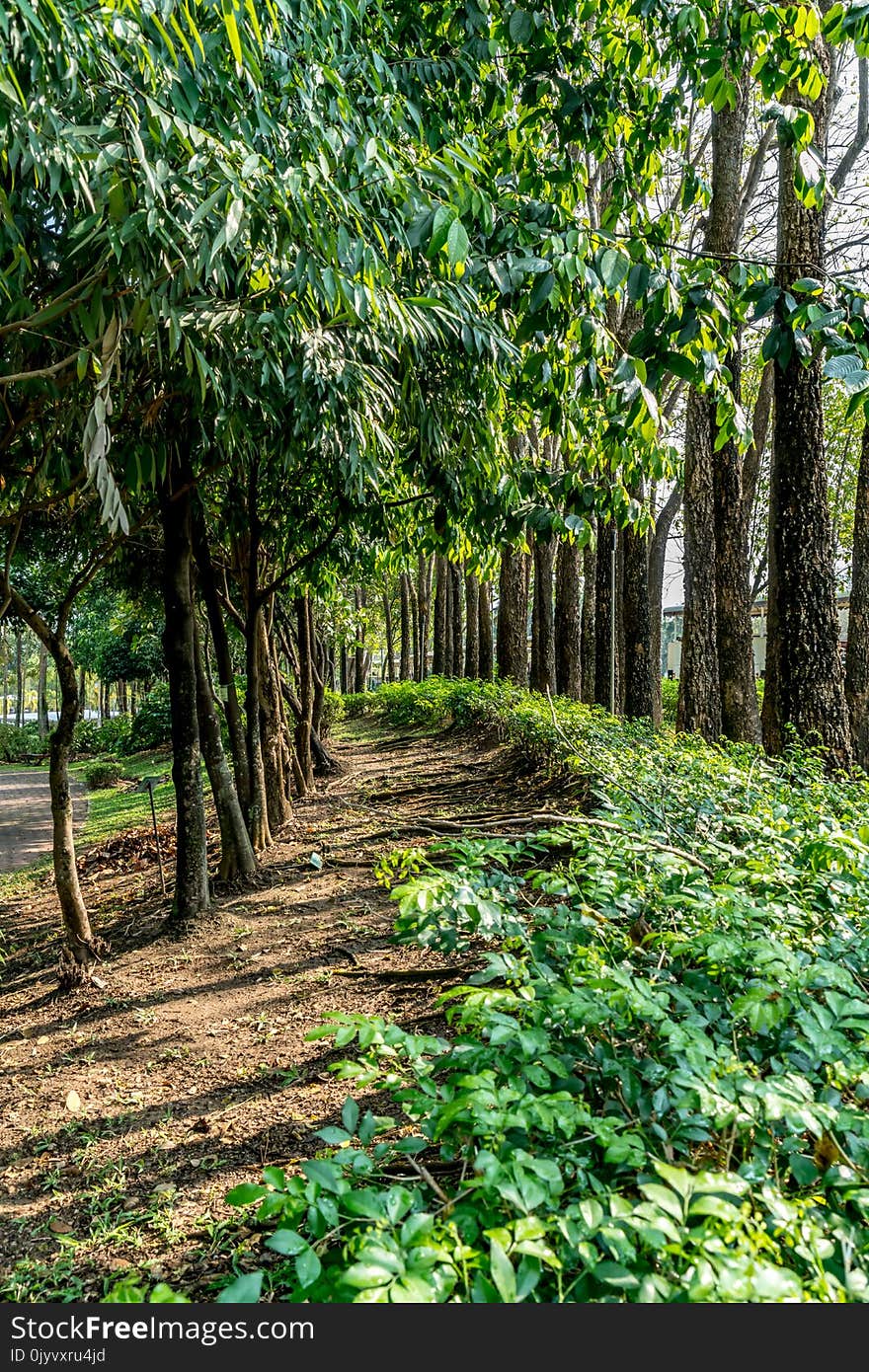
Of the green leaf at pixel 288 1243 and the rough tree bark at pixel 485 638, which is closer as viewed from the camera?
the green leaf at pixel 288 1243

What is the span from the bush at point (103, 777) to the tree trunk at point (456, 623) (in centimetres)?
882

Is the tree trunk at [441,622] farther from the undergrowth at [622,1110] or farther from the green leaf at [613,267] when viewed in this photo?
the undergrowth at [622,1110]

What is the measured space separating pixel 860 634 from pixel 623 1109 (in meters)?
8.96

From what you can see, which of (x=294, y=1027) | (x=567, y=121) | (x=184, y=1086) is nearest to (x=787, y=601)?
(x=567, y=121)

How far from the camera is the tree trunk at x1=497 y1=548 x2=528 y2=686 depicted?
1465 cm

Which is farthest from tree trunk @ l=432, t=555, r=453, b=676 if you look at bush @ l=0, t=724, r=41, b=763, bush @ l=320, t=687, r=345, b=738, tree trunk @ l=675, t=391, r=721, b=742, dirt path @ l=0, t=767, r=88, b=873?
bush @ l=0, t=724, r=41, b=763

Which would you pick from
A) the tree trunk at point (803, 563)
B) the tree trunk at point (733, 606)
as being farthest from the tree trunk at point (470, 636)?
the tree trunk at point (803, 563)

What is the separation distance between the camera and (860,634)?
923cm

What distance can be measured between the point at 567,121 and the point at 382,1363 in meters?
4.80

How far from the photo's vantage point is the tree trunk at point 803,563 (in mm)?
6062

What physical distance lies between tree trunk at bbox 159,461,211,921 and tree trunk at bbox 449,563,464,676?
14.6 meters

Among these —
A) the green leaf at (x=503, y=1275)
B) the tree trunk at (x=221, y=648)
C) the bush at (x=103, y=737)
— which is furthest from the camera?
the bush at (x=103, y=737)

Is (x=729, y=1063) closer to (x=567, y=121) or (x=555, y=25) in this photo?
(x=567, y=121)

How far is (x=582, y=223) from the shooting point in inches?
133
